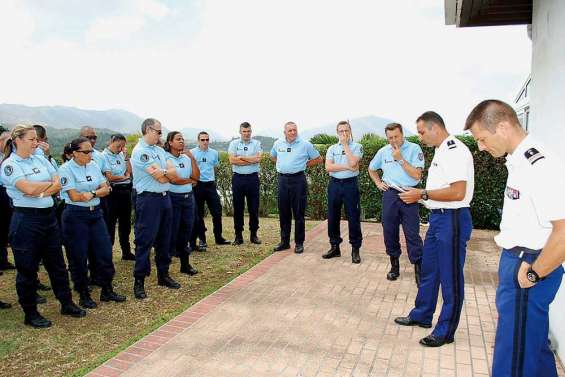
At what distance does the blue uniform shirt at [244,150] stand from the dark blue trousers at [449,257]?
161 inches

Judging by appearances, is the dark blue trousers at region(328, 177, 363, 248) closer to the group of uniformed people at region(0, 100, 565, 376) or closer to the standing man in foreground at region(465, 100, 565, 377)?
the group of uniformed people at region(0, 100, 565, 376)

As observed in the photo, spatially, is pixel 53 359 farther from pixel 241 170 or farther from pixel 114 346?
pixel 241 170

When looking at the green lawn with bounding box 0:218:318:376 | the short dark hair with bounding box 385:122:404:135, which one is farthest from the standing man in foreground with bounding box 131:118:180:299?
the short dark hair with bounding box 385:122:404:135

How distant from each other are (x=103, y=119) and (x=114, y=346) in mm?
62181

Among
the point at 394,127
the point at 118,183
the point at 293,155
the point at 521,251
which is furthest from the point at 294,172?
the point at 521,251

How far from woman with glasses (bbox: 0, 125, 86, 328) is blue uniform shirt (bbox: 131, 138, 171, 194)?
2.79ft

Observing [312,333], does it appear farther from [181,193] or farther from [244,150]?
[244,150]

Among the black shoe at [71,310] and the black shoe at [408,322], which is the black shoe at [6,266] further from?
the black shoe at [408,322]

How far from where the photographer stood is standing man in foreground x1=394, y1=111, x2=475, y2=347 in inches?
141

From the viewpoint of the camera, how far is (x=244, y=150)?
24.3 ft

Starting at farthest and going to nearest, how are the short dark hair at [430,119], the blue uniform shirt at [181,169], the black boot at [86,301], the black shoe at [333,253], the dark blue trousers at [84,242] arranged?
the black shoe at [333,253] < the blue uniform shirt at [181,169] < the black boot at [86,301] < the dark blue trousers at [84,242] < the short dark hair at [430,119]

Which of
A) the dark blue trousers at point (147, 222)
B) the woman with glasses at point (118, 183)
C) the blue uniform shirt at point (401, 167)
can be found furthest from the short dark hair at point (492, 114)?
the woman with glasses at point (118, 183)

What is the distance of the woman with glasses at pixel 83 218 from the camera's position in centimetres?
468

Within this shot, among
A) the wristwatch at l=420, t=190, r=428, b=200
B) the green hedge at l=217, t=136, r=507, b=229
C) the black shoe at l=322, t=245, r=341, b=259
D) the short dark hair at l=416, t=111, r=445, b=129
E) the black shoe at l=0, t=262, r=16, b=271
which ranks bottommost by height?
the black shoe at l=0, t=262, r=16, b=271
